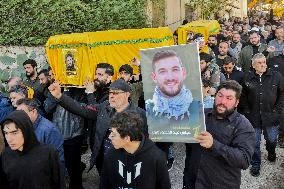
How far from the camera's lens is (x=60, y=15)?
1066cm

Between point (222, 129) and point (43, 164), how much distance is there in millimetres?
1605

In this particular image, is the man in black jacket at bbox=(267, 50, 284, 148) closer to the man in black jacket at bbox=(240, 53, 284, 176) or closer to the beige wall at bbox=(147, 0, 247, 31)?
the man in black jacket at bbox=(240, 53, 284, 176)

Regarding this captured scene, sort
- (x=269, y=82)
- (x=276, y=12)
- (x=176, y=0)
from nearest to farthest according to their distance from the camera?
(x=269, y=82), (x=176, y=0), (x=276, y=12)

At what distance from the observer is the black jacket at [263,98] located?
6.78m

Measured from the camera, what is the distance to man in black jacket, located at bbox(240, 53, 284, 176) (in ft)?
22.1

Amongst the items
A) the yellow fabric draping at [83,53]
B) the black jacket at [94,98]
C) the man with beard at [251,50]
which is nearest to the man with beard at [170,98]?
the black jacket at [94,98]

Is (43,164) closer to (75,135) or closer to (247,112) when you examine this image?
(75,135)

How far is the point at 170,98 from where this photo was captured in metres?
3.78

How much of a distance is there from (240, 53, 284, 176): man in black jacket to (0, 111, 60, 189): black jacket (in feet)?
13.1

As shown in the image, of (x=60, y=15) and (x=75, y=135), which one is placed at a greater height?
(x=60, y=15)

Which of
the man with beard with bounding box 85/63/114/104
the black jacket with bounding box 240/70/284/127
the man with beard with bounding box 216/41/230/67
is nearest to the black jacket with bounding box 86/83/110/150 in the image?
the man with beard with bounding box 85/63/114/104

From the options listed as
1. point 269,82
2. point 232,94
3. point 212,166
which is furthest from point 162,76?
point 269,82

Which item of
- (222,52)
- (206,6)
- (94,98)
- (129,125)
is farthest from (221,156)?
(206,6)

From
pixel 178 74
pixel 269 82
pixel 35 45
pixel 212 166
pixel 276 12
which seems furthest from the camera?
pixel 276 12
